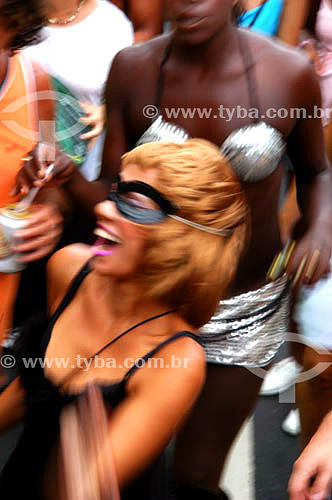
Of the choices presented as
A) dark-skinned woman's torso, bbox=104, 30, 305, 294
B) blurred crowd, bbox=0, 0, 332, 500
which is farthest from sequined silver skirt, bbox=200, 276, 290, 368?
dark-skinned woman's torso, bbox=104, 30, 305, 294

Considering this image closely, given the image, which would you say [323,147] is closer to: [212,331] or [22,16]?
[212,331]

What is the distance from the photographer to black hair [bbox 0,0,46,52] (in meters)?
2.46

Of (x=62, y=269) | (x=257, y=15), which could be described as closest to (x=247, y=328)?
(x=62, y=269)

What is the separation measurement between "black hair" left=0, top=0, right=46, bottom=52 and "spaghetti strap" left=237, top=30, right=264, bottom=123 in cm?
61

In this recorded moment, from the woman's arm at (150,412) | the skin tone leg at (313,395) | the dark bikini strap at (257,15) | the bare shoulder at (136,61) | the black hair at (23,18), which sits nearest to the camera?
the woman's arm at (150,412)

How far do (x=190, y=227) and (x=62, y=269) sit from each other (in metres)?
0.45

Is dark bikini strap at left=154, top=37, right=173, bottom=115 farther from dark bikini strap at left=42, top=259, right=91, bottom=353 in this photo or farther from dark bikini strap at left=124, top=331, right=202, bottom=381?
dark bikini strap at left=124, top=331, right=202, bottom=381

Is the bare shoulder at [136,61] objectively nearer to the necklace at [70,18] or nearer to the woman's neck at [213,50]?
the woman's neck at [213,50]

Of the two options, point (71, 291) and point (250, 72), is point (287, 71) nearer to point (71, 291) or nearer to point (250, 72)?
point (250, 72)

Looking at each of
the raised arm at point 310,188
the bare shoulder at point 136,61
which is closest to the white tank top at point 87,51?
the bare shoulder at point 136,61

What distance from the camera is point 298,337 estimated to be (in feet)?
9.87

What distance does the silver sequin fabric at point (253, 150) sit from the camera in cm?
256

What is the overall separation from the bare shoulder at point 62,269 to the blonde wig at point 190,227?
11.1 inches

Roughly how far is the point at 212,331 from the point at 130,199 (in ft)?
2.73
